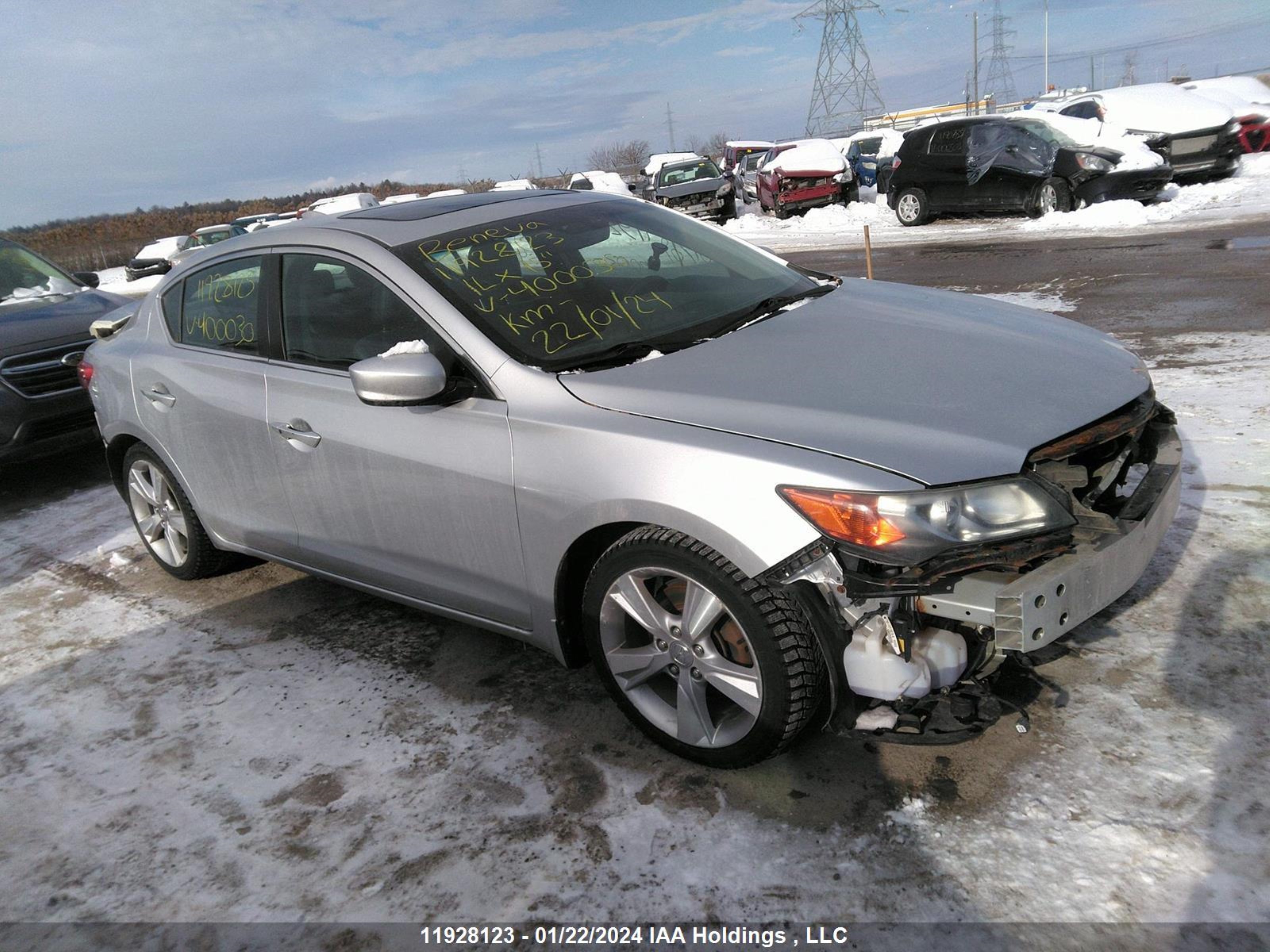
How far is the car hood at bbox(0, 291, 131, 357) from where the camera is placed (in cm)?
679

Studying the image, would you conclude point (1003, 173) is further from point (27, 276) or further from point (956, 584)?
point (956, 584)

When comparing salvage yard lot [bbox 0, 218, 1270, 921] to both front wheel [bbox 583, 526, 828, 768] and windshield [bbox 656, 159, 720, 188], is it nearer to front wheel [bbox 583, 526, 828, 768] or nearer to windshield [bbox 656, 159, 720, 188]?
front wheel [bbox 583, 526, 828, 768]

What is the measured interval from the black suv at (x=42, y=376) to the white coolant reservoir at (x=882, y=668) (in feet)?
18.5

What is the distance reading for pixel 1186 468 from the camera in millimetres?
4559

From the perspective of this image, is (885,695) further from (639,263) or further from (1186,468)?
(1186,468)

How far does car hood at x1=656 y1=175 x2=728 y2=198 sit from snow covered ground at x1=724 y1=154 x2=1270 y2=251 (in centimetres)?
148

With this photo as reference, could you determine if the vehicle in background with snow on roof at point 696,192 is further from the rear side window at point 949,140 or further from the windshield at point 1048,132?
the windshield at point 1048,132

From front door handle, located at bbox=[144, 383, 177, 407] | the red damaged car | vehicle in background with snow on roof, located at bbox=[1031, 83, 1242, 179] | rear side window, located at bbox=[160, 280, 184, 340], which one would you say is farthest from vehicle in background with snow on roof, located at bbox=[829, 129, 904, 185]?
front door handle, located at bbox=[144, 383, 177, 407]

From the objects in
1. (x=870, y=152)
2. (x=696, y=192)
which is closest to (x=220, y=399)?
(x=696, y=192)

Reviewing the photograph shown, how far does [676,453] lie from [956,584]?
0.80 meters

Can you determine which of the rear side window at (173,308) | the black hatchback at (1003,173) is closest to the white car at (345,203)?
the black hatchback at (1003,173)

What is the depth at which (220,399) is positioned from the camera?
4.09 meters

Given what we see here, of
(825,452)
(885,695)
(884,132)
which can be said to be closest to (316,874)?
(885,695)

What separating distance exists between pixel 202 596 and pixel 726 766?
3.05 m
